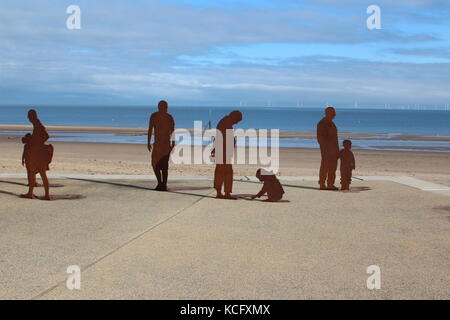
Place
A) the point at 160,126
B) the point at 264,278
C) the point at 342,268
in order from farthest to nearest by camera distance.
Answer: the point at 160,126 → the point at 342,268 → the point at 264,278

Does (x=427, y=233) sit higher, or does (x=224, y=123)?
(x=224, y=123)

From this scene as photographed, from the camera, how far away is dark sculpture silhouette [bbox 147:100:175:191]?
455 inches

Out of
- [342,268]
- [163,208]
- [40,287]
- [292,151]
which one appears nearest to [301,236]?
[342,268]

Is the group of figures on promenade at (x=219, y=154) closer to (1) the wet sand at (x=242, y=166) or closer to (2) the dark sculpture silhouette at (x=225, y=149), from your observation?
(2) the dark sculpture silhouette at (x=225, y=149)

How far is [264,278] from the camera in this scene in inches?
227

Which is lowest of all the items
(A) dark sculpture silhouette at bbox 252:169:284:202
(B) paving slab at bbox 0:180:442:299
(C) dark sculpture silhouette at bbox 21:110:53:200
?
(B) paving slab at bbox 0:180:442:299

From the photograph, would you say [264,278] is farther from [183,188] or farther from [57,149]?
[57,149]

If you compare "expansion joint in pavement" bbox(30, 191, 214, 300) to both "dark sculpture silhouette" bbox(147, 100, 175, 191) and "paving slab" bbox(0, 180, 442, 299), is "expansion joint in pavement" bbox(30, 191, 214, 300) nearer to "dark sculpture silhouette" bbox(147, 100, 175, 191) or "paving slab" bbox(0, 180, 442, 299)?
"paving slab" bbox(0, 180, 442, 299)

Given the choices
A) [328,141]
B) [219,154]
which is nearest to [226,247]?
[219,154]

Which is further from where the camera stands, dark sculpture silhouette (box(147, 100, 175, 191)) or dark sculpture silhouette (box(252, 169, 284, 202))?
dark sculpture silhouette (box(147, 100, 175, 191))

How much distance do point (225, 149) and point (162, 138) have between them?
1580 millimetres

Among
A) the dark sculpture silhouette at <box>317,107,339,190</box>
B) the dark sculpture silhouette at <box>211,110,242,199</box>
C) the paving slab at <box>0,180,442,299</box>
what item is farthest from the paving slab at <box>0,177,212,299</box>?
the dark sculpture silhouette at <box>317,107,339,190</box>

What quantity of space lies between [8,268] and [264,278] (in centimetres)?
254

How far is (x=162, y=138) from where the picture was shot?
38.4 feet
